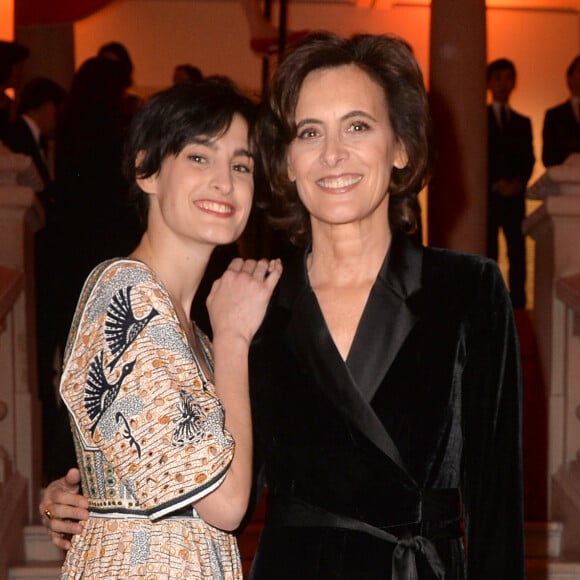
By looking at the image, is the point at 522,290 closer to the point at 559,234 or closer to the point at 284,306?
the point at 559,234

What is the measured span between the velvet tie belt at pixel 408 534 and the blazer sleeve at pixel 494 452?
0.14 ft

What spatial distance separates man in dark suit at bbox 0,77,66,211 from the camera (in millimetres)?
6016

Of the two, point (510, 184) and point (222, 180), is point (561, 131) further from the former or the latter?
point (222, 180)

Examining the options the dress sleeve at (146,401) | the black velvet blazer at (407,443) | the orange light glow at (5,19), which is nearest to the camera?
the dress sleeve at (146,401)

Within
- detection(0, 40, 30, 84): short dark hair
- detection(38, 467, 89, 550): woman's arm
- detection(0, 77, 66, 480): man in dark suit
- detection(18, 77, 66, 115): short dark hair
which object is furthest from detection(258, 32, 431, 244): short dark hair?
detection(18, 77, 66, 115): short dark hair

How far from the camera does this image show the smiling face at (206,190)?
2.57 metres

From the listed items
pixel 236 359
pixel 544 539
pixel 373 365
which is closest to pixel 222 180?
pixel 236 359

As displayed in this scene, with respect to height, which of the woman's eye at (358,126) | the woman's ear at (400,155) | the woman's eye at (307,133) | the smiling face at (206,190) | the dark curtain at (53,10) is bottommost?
the smiling face at (206,190)

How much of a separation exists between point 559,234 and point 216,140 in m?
3.34

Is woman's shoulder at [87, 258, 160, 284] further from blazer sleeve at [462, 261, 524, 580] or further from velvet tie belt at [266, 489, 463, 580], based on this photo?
blazer sleeve at [462, 261, 524, 580]

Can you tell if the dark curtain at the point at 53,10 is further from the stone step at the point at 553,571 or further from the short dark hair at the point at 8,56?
the stone step at the point at 553,571

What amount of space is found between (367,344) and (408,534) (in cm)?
41

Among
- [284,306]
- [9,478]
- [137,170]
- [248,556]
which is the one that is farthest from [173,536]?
[9,478]

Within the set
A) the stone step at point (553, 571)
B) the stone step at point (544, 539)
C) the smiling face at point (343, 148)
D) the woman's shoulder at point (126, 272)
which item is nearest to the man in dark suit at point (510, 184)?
the stone step at point (544, 539)
